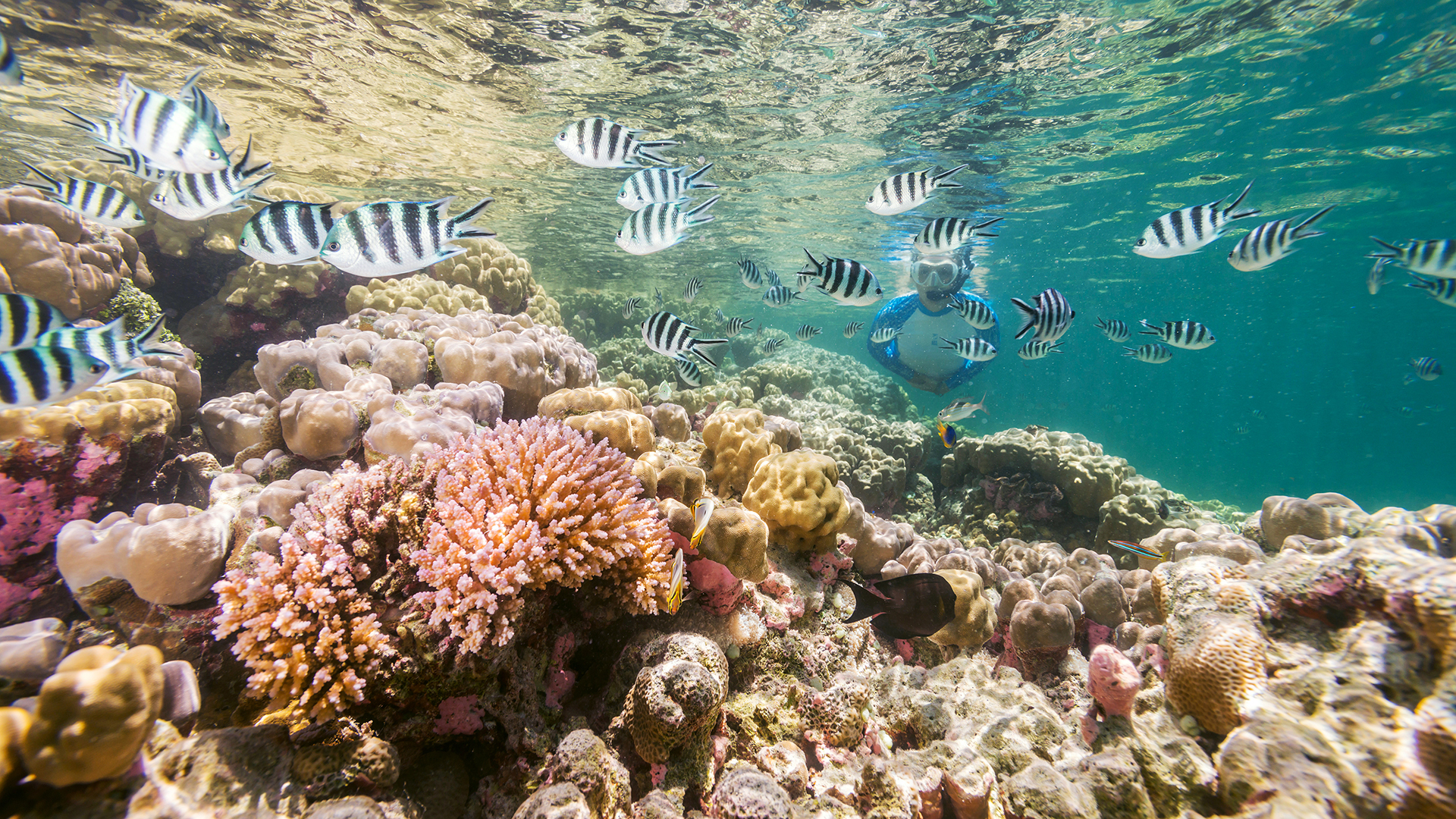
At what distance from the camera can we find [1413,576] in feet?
6.66

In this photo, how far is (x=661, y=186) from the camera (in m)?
4.30

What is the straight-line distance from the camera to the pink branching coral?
1901 mm

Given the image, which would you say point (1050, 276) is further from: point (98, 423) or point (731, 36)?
point (98, 423)

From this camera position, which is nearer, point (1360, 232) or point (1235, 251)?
point (1235, 251)

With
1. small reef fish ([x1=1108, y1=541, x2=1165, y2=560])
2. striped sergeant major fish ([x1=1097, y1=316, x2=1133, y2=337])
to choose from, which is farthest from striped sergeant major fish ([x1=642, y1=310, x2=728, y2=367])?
striped sergeant major fish ([x1=1097, y1=316, x2=1133, y2=337])

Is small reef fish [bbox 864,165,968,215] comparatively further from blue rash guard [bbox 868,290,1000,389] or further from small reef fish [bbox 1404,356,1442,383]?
small reef fish [bbox 1404,356,1442,383]

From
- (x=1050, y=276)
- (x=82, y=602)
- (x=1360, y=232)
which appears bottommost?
(x=82, y=602)

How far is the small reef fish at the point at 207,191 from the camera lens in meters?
3.27

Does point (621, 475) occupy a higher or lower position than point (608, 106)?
lower

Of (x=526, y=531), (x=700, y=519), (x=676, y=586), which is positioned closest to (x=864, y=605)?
(x=700, y=519)

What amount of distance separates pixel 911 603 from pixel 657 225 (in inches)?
136

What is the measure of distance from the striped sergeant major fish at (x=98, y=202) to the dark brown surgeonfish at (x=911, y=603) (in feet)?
21.3

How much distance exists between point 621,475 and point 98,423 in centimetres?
330

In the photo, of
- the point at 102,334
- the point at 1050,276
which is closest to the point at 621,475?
the point at 102,334
